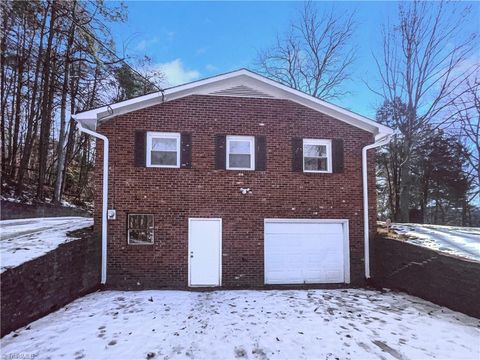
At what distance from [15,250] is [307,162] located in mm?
7515

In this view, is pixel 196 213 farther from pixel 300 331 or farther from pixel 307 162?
pixel 300 331

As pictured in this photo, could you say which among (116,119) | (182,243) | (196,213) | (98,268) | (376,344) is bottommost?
(376,344)

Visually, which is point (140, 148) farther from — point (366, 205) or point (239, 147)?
point (366, 205)

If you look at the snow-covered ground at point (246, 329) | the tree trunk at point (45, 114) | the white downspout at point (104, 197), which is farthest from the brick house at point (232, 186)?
the tree trunk at point (45, 114)

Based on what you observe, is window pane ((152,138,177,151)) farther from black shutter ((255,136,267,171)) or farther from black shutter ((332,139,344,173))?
black shutter ((332,139,344,173))

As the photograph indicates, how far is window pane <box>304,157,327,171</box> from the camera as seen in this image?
34.0 feet

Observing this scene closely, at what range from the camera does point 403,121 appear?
21406 millimetres

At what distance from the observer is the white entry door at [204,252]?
9.51 metres

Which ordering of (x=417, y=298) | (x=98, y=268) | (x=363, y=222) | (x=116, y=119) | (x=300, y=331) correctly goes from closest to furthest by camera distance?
(x=300, y=331) < (x=417, y=298) < (x=98, y=268) < (x=116, y=119) < (x=363, y=222)

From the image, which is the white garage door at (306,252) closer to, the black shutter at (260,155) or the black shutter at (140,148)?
the black shutter at (260,155)

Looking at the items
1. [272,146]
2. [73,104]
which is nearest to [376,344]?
[272,146]

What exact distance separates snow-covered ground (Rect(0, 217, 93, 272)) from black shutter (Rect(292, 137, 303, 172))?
6.12m

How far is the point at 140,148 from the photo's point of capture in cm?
962

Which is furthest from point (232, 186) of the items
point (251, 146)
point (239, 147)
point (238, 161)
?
point (251, 146)
